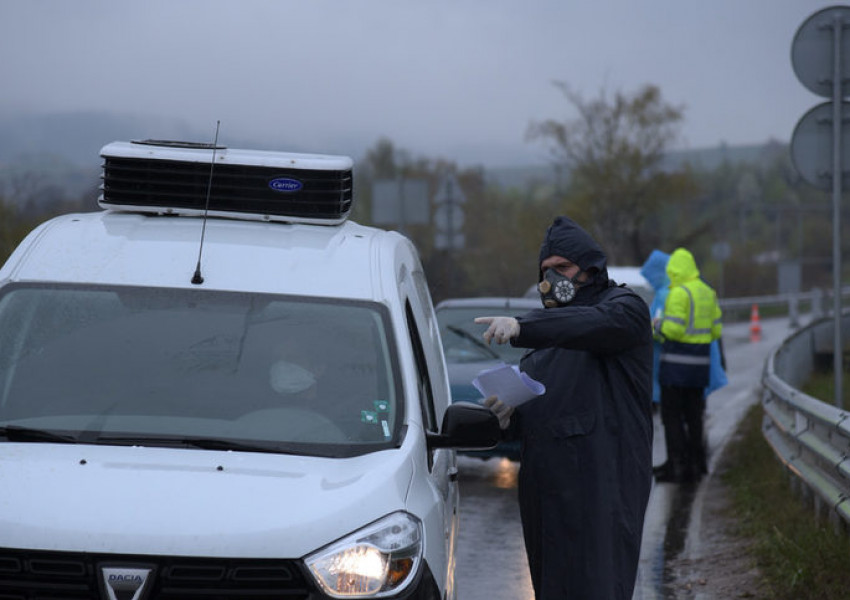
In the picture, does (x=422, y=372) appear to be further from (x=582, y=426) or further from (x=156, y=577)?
(x=156, y=577)

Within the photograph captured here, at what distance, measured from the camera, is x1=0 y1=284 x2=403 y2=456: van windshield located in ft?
15.7

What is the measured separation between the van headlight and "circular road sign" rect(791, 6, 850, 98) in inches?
275

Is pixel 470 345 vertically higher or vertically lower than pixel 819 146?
lower

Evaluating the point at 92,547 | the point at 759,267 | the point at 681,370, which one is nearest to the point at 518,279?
the point at 681,370

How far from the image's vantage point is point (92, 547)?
13.1 ft

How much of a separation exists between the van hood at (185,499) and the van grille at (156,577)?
0.10 ft

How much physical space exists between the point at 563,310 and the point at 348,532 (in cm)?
132

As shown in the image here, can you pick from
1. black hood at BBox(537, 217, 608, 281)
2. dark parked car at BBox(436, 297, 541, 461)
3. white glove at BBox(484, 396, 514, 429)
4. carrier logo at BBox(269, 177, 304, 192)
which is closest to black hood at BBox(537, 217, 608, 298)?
black hood at BBox(537, 217, 608, 281)

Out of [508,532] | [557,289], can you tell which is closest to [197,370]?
[557,289]

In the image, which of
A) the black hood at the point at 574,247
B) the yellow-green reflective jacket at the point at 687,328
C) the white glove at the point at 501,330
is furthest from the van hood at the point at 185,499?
the yellow-green reflective jacket at the point at 687,328

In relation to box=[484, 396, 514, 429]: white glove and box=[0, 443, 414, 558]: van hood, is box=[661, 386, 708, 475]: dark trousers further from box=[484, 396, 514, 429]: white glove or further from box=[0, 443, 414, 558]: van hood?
box=[0, 443, 414, 558]: van hood

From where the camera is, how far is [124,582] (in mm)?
3986

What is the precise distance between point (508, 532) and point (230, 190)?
4.99 meters

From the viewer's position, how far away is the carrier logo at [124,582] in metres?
3.98
